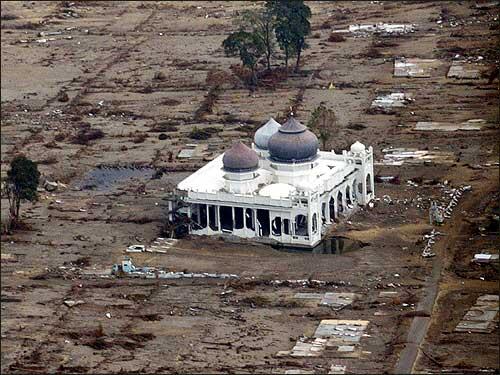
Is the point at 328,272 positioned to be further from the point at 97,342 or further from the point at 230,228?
the point at 97,342

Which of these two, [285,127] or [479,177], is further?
[479,177]

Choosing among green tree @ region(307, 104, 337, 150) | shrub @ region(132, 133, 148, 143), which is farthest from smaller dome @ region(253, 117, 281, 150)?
shrub @ region(132, 133, 148, 143)

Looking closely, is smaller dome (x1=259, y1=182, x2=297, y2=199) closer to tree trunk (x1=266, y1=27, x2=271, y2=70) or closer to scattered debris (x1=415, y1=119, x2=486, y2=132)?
scattered debris (x1=415, y1=119, x2=486, y2=132)

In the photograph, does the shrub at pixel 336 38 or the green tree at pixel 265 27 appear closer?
the green tree at pixel 265 27

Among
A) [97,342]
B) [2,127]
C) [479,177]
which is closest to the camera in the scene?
[97,342]

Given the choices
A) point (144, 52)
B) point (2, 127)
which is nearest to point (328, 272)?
point (2, 127)

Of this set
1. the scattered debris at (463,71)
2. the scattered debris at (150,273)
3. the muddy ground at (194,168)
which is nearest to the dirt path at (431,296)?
the muddy ground at (194,168)

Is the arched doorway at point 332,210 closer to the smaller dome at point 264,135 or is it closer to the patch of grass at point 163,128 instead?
the smaller dome at point 264,135
